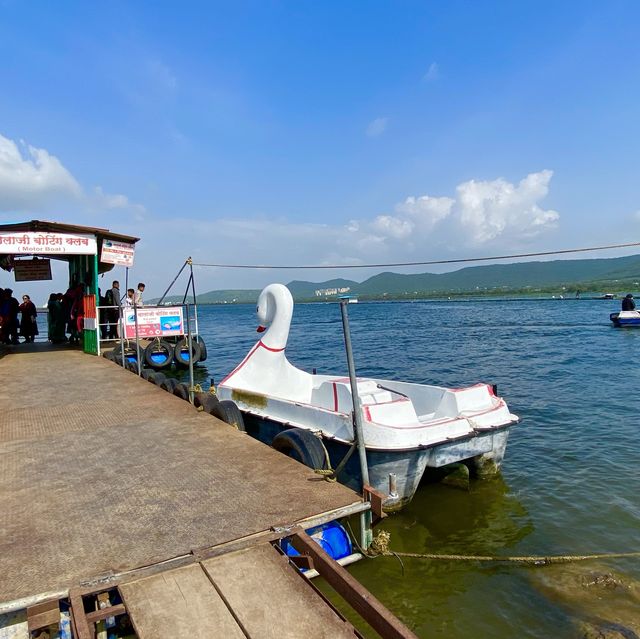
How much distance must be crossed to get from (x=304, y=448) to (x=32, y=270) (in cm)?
1891

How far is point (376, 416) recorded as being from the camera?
6629 mm

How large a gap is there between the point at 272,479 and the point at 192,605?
1.98 meters

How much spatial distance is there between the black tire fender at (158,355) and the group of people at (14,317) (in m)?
5.54

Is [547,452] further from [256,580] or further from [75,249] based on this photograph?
[75,249]

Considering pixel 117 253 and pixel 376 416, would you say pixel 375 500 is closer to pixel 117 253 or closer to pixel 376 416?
pixel 376 416

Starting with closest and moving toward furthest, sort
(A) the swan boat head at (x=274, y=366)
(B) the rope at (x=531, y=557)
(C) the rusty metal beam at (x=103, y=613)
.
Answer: (C) the rusty metal beam at (x=103, y=613) → (B) the rope at (x=531, y=557) → (A) the swan boat head at (x=274, y=366)

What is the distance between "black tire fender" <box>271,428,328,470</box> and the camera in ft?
18.5

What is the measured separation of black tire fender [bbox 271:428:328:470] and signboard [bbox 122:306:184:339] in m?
13.5

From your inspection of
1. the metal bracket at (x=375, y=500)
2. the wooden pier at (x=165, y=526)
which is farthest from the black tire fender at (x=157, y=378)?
the metal bracket at (x=375, y=500)

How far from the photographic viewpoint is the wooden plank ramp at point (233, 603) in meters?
2.73

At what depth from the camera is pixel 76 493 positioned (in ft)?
15.2

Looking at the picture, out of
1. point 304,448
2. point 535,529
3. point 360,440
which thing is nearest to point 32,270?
point 304,448

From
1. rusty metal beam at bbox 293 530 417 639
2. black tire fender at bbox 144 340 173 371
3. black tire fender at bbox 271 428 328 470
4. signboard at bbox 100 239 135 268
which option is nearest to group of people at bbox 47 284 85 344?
black tire fender at bbox 144 340 173 371

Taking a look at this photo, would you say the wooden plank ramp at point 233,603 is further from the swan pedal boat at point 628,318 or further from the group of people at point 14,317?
the swan pedal boat at point 628,318
